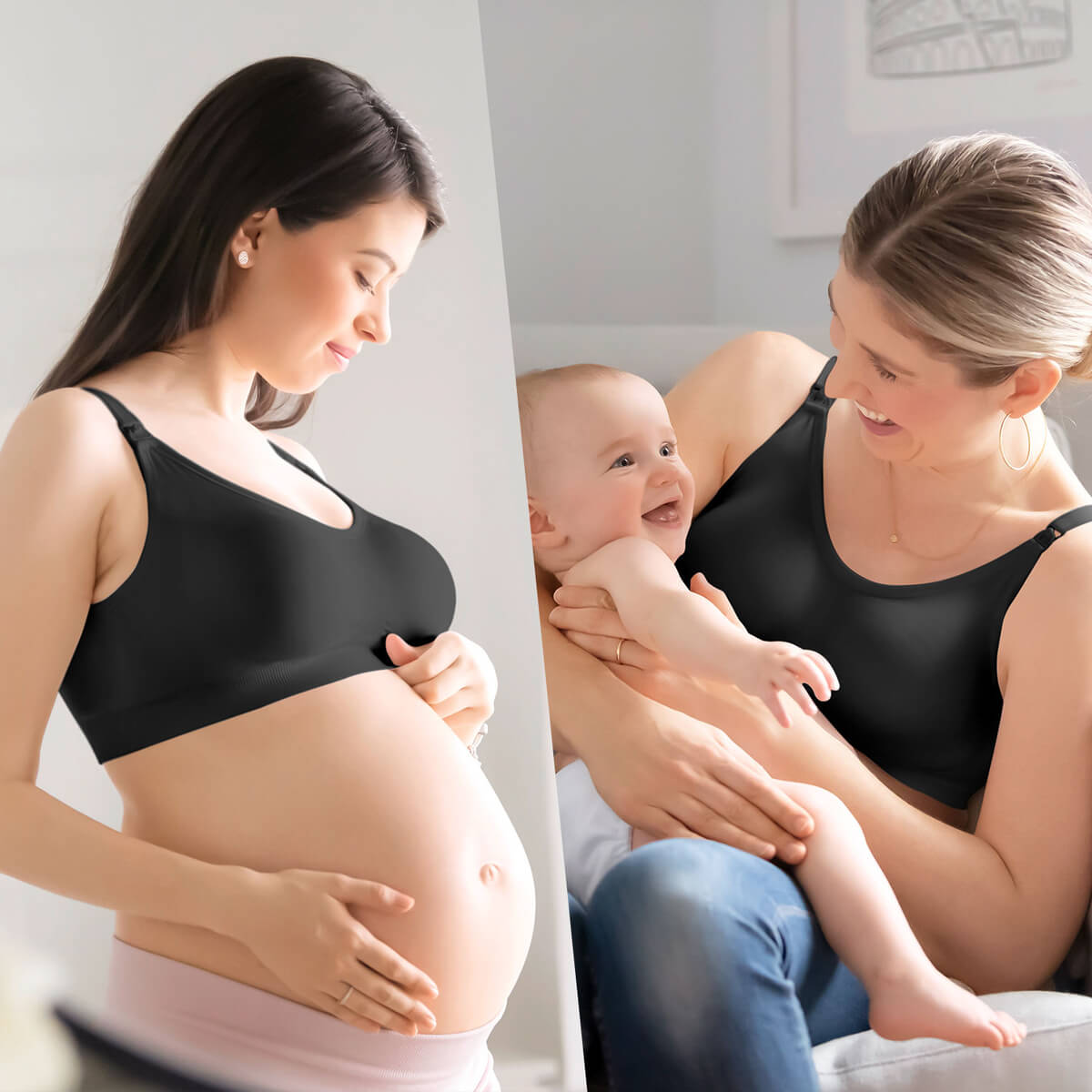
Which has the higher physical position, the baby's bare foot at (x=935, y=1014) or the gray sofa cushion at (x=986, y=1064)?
the baby's bare foot at (x=935, y=1014)

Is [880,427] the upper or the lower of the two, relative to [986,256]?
lower

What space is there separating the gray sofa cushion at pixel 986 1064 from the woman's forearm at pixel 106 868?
0.61m

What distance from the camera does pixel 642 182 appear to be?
75.4 inches

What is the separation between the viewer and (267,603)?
56 cm

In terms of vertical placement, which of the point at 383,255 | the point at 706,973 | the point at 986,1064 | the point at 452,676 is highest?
the point at 383,255

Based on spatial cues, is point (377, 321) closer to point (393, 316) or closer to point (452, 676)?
point (393, 316)

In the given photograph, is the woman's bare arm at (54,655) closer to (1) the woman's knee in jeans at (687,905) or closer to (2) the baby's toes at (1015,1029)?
(1) the woman's knee in jeans at (687,905)

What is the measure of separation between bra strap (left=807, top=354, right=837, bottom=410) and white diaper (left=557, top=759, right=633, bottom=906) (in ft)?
1.86

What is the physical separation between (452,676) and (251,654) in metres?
0.13

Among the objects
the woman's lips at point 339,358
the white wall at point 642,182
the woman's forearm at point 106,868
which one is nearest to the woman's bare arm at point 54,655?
the woman's forearm at point 106,868

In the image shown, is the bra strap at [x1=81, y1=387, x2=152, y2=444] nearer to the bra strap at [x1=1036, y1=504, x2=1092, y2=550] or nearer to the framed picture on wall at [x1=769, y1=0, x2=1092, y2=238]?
the bra strap at [x1=1036, y1=504, x2=1092, y2=550]

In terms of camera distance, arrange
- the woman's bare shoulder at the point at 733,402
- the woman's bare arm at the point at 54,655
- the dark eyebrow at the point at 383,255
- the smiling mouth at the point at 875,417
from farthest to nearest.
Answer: the woman's bare shoulder at the point at 733,402, the smiling mouth at the point at 875,417, the dark eyebrow at the point at 383,255, the woman's bare arm at the point at 54,655

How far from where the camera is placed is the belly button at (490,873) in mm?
620

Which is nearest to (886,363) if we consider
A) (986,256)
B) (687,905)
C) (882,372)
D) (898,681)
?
(882,372)
